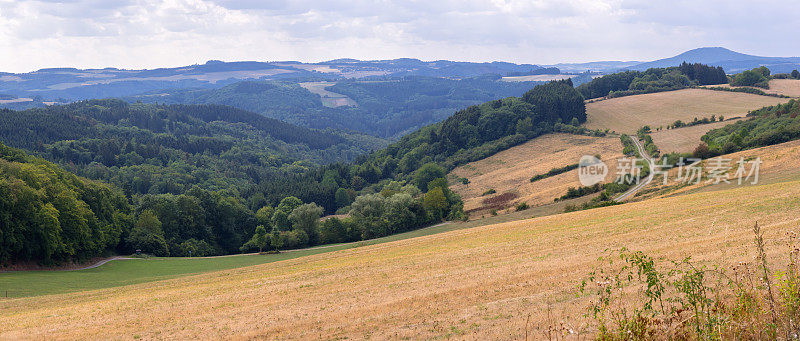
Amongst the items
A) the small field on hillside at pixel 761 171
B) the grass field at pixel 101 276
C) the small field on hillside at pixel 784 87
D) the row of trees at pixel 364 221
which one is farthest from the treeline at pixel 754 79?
the grass field at pixel 101 276

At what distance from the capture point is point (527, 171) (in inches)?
4274

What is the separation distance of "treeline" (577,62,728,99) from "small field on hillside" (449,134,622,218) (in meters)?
55.4

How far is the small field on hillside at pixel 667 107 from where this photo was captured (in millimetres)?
131250

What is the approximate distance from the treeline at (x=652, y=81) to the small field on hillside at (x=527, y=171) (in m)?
55.4

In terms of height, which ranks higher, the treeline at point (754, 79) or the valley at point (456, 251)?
the treeline at point (754, 79)

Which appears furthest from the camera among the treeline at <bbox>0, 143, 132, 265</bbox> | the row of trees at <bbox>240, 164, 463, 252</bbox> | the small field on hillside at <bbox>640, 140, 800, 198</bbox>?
the row of trees at <bbox>240, 164, 463, 252</bbox>

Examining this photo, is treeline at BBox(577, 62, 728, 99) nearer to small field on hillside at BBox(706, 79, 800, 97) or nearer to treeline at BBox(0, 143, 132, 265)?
small field on hillside at BBox(706, 79, 800, 97)

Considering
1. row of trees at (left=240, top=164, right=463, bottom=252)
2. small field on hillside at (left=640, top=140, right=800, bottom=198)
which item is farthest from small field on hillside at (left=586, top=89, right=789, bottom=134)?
small field on hillside at (left=640, top=140, right=800, bottom=198)

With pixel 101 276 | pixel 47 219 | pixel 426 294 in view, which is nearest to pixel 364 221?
pixel 47 219

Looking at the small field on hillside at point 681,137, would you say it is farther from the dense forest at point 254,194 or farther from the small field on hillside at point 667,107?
the dense forest at point 254,194

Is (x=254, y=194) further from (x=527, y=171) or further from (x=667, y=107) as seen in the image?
(x=667, y=107)

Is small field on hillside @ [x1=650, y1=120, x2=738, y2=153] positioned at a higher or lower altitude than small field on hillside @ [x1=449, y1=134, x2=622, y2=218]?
higher

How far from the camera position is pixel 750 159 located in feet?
182

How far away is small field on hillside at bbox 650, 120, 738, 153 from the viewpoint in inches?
3719
